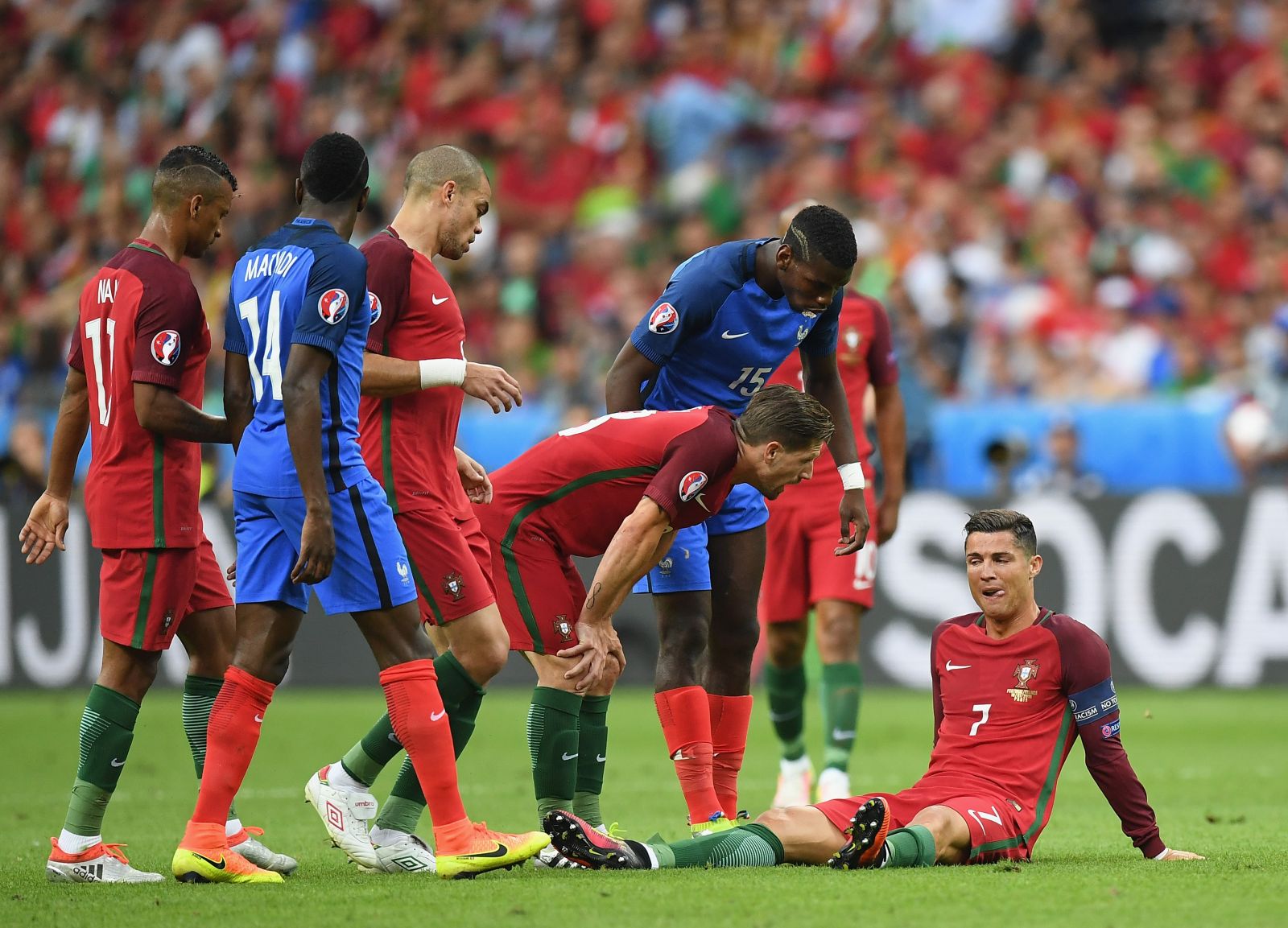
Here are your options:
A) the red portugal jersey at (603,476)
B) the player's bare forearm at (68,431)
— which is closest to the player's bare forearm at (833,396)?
the red portugal jersey at (603,476)

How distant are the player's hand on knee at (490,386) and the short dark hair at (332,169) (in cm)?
72

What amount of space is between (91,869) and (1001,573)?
324cm

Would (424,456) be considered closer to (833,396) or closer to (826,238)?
(826,238)

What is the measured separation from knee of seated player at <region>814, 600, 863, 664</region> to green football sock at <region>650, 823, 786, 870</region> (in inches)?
110

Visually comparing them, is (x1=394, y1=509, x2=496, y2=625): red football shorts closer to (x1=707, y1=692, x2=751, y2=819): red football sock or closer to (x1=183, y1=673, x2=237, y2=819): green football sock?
(x1=183, y1=673, x2=237, y2=819): green football sock

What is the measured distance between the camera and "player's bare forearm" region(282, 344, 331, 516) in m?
5.45

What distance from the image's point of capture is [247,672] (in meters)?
5.79

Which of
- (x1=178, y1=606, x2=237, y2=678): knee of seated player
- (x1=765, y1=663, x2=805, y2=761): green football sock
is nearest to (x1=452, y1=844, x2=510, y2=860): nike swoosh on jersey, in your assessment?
(x1=178, y1=606, x2=237, y2=678): knee of seated player

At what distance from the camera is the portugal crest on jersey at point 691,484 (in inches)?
225

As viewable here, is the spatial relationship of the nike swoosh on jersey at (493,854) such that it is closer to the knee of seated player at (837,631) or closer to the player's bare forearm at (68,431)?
the player's bare forearm at (68,431)

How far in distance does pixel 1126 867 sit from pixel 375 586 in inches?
103

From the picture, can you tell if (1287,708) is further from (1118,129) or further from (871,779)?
(1118,129)

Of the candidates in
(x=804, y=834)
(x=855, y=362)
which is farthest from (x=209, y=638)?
(x=855, y=362)

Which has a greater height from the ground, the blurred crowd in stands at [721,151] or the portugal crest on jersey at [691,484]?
the blurred crowd in stands at [721,151]
